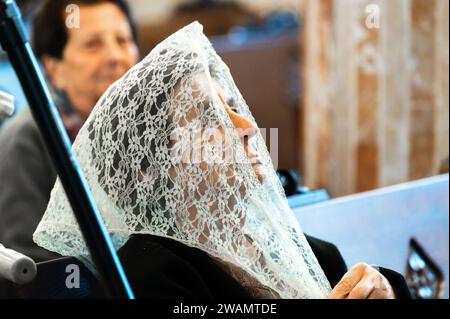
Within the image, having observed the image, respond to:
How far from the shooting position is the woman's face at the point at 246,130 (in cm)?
159

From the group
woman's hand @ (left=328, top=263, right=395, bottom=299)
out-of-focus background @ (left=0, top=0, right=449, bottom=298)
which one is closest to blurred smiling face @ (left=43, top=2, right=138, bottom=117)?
out-of-focus background @ (left=0, top=0, right=449, bottom=298)

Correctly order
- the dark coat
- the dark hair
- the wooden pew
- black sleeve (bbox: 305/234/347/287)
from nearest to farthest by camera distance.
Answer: the dark coat
black sleeve (bbox: 305/234/347/287)
the wooden pew
the dark hair

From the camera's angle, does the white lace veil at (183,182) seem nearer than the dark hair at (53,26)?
Yes

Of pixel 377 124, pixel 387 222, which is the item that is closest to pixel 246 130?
pixel 387 222

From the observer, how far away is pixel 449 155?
10.3ft

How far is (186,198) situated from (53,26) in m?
1.46

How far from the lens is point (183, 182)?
5.08 ft

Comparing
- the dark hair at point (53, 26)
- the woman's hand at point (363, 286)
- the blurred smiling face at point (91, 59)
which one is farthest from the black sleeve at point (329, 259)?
the dark hair at point (53, 26)

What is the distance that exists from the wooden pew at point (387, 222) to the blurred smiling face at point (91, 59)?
3.21ft

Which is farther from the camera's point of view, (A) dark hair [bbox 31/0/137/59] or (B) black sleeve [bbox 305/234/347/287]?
(A) dark hair [bbox 31/0/137/59]

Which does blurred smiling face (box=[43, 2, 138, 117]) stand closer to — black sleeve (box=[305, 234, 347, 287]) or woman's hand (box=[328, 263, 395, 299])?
black sleeve (box=[305, 234, 347, 287])

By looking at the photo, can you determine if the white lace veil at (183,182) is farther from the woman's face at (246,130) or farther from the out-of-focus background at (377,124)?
the out-of-focus background at (377,124)

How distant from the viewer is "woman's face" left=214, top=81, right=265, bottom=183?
1590 millimetres
